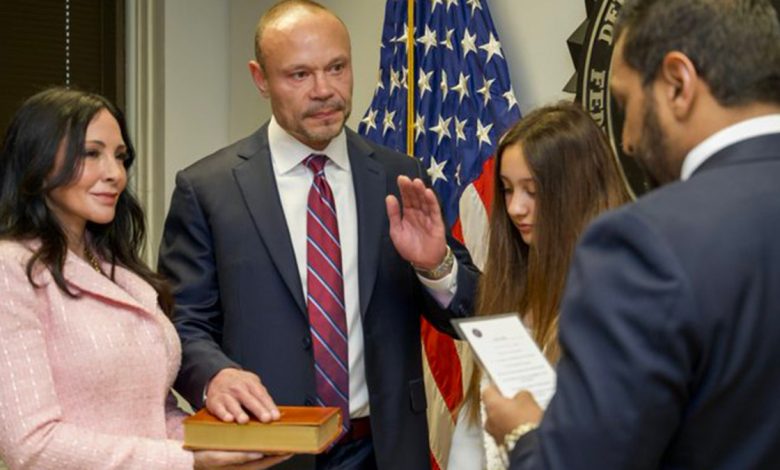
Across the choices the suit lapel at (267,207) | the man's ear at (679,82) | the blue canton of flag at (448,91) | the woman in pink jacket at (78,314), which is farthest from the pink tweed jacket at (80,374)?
the blue canton of flag at (448,91)

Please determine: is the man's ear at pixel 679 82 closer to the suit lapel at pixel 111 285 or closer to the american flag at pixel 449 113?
the suit lapel at pixel 111 285

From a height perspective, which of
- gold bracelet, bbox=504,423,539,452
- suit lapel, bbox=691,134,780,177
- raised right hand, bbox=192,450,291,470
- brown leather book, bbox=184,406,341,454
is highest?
suit lapel, bbox=691,134,780,177

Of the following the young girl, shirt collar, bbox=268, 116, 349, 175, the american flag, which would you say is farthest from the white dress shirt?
the american flag

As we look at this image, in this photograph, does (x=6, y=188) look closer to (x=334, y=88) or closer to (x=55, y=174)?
(x=55, y=174)

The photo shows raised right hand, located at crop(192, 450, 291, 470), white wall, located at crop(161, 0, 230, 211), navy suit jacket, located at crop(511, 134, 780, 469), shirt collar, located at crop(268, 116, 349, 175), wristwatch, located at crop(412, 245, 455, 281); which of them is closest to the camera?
navy suit jacket, located at crop(511, 134, 780, 469)

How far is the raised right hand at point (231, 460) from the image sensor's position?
6.29 feet

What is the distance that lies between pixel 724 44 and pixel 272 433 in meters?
1.07

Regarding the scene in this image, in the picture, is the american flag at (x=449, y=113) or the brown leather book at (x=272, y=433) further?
the american flag at (x=449, y=113)

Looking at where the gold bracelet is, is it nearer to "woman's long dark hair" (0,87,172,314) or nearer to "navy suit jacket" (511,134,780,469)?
"navy suit jacket" (511,134,780,469)

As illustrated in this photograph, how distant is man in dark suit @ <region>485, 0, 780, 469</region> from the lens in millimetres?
1063

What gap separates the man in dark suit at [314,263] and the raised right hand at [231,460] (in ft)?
0.79

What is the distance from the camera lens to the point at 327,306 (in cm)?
231

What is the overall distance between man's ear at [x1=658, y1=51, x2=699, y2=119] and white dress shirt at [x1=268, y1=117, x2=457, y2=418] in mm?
1155

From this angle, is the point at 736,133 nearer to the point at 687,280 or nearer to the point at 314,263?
the point at 687,280
